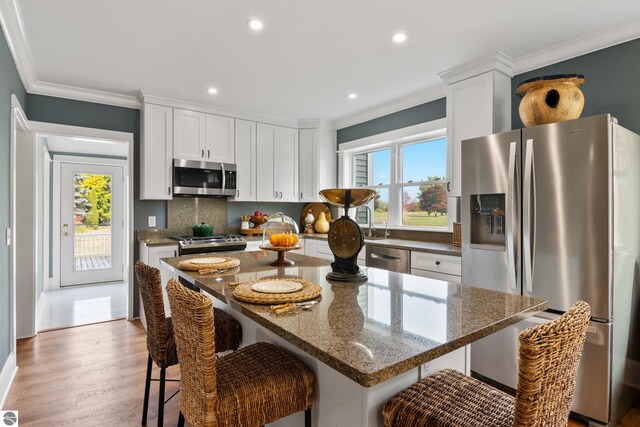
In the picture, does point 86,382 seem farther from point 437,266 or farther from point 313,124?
point 313,124

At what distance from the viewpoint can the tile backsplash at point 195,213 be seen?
14.0 feet

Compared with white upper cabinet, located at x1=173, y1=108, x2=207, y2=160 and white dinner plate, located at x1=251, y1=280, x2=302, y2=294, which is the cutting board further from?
white dinner plate, located at x1=251, y1=280, x2=302, y2=294

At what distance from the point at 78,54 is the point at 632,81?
4073 mm

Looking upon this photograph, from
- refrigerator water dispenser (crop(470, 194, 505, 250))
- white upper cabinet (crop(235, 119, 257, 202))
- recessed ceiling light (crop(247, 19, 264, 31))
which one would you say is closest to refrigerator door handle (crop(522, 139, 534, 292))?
refrigerator water dispenser (crop(470, 194, 505, 250))

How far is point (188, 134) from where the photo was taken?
409 centimetres

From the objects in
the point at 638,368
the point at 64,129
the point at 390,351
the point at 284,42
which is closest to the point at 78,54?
the point at 64,129

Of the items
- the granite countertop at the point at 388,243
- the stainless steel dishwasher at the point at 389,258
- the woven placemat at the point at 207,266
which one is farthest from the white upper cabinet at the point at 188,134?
the woven placemat at the point at 207,266

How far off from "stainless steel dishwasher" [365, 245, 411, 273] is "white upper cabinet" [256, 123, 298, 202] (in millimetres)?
1689

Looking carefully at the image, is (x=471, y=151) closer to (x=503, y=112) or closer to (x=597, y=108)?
(x=503, y=112)

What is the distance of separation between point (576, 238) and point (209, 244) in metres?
3.15

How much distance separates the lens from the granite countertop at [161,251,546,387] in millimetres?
847

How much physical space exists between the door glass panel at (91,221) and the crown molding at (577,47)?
610 cm

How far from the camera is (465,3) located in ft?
7.00

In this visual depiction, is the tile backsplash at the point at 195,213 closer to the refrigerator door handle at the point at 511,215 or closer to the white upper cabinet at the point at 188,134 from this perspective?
the white upper cabinet at the point at 188,134
